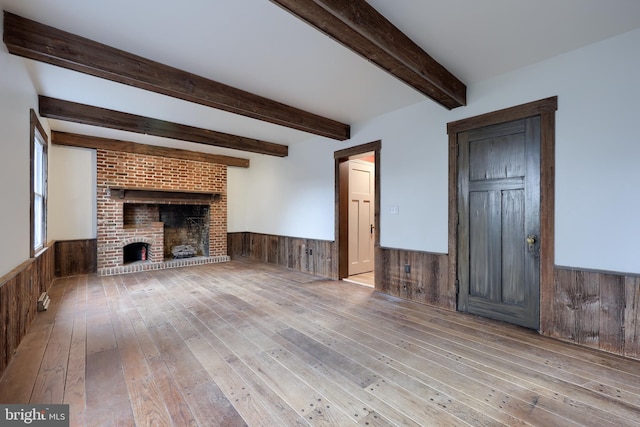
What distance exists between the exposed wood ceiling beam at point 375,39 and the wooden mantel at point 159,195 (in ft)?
17.4

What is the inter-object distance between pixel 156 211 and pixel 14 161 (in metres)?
4.02

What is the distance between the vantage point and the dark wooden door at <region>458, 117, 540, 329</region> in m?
2.84

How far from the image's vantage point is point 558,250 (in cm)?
267

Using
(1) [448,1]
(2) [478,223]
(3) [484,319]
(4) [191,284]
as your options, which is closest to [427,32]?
(1) [448,1]

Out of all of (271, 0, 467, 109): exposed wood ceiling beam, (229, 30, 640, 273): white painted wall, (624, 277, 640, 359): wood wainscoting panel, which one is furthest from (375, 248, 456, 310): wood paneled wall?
(271, 0, 467, 109): exposed wood ceiling beam

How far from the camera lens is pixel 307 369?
84.8 inches

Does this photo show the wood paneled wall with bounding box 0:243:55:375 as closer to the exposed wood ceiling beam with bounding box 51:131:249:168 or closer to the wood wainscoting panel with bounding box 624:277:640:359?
the exposed wood ceiling beam with bounding box 51:131:249:168

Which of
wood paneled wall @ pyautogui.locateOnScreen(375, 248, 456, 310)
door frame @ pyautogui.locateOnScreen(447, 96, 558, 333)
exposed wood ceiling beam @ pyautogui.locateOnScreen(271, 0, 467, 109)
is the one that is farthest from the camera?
wood paneled wall @ pyautogui.locateOnScreen(375, 248, 456, 310)

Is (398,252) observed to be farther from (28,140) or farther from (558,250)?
(28,140)

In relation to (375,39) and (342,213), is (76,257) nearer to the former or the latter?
(342,213)

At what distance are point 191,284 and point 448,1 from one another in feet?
16.0

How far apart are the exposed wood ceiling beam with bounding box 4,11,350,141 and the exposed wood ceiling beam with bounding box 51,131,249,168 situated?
11.2 ft

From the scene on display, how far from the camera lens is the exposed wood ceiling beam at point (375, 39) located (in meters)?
1.81

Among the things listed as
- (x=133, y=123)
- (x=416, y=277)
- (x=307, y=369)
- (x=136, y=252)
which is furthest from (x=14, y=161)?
(x=416, y=277)
